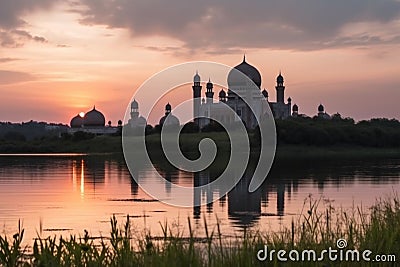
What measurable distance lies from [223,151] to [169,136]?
238 inches

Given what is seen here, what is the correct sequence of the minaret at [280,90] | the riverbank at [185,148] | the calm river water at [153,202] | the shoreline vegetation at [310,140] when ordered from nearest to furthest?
1. the calm river water at [153,202]
2. the riverbank at [185,148]
3. the shoreline vegetation at [310,140]
4. the minaret at [280,90]

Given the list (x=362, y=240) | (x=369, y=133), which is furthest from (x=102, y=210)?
(x=369, y=133)

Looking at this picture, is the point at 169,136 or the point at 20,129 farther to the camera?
the point at 20,129

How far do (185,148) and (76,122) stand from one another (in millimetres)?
52936

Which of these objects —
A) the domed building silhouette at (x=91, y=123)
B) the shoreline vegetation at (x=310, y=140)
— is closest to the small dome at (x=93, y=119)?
the domed building silhouette at (x=91, y=123)

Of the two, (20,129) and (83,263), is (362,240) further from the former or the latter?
(20,129)

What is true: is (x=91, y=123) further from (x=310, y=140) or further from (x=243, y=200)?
(x=243, y=200)

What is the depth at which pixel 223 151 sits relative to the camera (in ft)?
251

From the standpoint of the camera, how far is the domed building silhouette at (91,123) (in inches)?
5039
